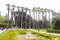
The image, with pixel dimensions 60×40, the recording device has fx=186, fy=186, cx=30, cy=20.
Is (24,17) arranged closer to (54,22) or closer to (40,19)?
(40,19)

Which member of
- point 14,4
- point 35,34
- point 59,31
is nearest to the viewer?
point 35,34

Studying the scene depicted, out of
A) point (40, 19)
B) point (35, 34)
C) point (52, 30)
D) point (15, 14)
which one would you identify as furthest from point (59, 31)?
point (15, 14)

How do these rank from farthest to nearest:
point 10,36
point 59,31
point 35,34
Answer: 1. point 59,31
2. point 35,34
3. point 10,36

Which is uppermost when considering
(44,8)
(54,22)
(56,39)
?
(44,8)

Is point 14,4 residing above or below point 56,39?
above

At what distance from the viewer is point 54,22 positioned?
411cm

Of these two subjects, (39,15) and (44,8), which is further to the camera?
(39,15)

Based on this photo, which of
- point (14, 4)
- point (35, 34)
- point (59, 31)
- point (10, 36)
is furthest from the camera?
point (59, 31)

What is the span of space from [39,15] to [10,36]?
1.27 meters

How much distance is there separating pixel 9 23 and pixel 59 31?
1142mm

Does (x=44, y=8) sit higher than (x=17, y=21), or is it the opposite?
(x=44, y=8)

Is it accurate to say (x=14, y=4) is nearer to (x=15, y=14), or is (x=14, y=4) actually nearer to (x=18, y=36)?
(x=15, y=14)

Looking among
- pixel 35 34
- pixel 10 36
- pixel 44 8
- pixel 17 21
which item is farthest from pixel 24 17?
pixel 10 36

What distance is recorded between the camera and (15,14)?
4.14 metres
